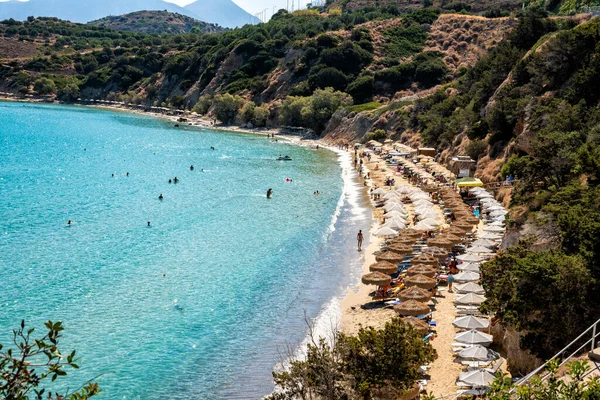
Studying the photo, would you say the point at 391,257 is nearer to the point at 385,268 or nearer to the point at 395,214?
the point at 385,268

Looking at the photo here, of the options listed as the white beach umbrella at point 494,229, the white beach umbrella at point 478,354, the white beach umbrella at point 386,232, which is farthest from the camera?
the white beach umbrella at point 386,232

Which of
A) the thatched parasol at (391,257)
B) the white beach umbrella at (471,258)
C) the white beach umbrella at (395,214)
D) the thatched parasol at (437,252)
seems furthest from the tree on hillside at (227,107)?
the white beach umbrella at (471,258)

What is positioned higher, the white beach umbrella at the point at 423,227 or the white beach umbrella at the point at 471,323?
the white beach umbrella at the point at 423,227

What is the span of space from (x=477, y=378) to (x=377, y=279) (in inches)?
357

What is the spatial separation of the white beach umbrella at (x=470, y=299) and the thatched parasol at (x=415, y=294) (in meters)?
1.14

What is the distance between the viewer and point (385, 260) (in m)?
28.3

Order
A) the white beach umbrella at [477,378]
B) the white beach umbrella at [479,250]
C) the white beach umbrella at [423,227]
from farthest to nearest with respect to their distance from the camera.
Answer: the white beach umbrella at [423,227]
the white beach umbrella at [479,250]
the white beach umbrella at [477,378]

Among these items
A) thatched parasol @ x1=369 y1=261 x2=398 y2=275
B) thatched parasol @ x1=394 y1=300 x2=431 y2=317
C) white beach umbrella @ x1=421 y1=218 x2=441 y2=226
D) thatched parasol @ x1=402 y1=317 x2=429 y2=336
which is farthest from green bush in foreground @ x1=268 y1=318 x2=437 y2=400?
white beach umbrella @ x1=421 y1=218 x2=441 y2=226

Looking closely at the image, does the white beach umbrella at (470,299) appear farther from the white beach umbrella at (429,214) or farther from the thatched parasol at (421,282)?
the white beach umbrella at (429,214)

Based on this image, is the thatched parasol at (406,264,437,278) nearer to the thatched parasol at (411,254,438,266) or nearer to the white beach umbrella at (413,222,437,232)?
the thatched parasol at (411,254,438,266)

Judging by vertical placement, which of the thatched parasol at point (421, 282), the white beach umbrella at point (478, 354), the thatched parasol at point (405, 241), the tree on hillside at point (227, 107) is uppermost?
the tree on hillside at point (227, 107)

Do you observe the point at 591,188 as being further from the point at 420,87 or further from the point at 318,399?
the point at 420,87

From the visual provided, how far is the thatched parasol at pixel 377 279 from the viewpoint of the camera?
25222 mm

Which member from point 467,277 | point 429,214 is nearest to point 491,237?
point 467,277
